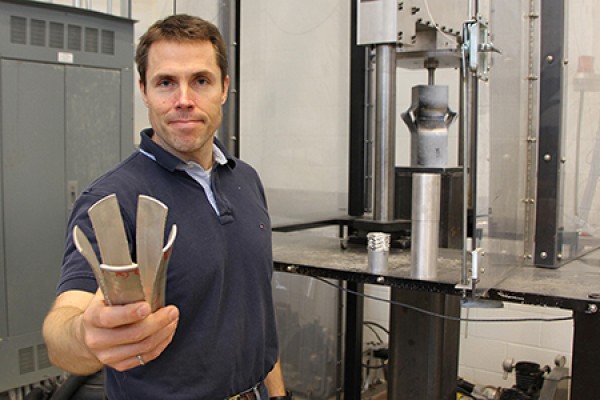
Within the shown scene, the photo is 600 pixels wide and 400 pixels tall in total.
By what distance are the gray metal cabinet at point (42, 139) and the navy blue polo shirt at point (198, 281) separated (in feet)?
4.26

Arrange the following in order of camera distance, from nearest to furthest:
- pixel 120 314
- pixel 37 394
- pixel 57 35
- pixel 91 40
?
pixel 120 314 < pixel 37 394 < pixel 57 35 < pixel 91 40

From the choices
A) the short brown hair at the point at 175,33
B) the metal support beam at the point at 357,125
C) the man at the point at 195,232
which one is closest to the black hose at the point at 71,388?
the man at the point at 195,232

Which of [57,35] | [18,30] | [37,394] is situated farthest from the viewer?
[57,35]

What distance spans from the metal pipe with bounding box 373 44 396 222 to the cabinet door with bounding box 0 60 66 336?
125cm

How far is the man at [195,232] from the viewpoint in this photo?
3.50 ft

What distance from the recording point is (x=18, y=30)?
2285 millimetres

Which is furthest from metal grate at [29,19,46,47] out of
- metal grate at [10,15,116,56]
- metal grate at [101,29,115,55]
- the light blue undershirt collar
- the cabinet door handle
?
the light blue undershirt collar

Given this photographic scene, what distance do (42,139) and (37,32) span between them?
14.5 inches

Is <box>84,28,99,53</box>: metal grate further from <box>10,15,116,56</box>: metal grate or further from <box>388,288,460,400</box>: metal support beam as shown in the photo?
<box>388,288,460,400</box>: metal support beam

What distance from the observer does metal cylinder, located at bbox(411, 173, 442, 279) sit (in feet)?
4.41

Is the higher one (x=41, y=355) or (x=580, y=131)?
(x=580, y=131)

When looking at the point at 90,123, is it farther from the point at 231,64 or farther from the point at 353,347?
the point at 353,347

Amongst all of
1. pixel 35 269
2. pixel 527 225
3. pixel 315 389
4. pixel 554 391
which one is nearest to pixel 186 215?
pixel 527 225

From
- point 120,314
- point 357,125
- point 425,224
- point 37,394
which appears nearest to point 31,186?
point 37,394
